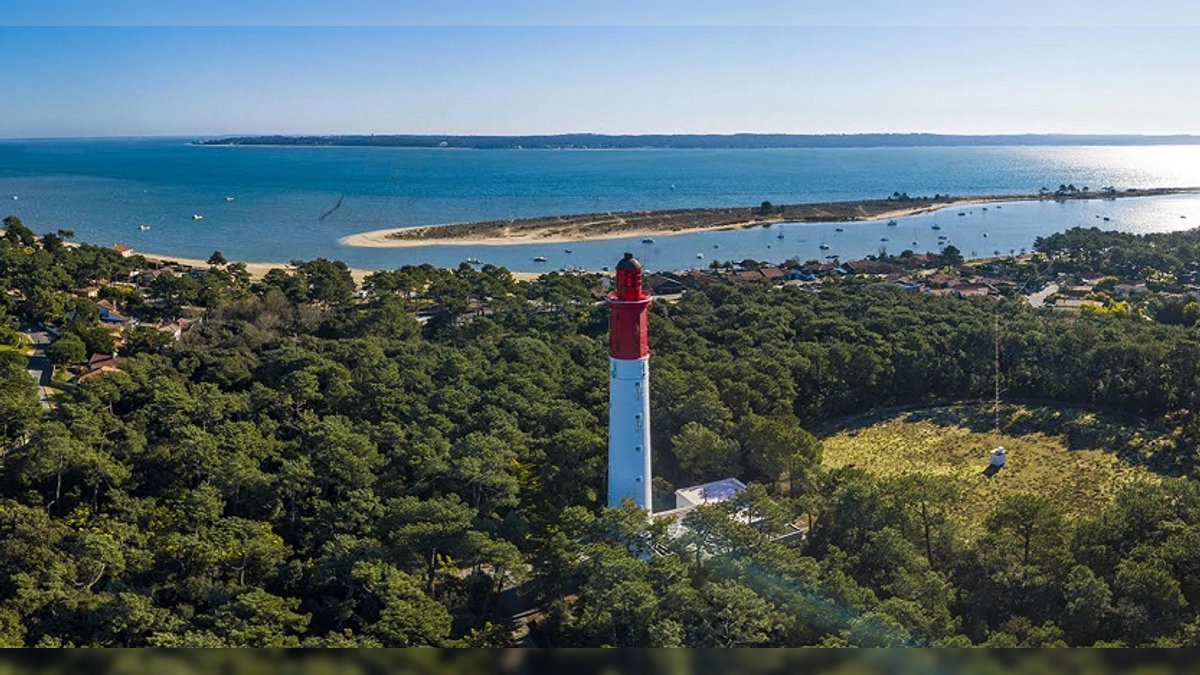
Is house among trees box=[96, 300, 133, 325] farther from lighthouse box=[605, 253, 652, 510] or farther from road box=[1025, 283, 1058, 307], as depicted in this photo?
road box=[1025, 283, 1058, 307]

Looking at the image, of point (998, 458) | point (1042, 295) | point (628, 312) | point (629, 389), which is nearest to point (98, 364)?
point (629, 389)

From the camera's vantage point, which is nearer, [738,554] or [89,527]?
[738,554]

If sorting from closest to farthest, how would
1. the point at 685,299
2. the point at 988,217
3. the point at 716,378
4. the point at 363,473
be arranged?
the point at 363,473
the point at 716,378
the point at 685,299
the point at 988,217

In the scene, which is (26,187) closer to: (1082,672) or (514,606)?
(514,606)

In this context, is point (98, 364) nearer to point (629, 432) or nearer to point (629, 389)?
point (629, 432)

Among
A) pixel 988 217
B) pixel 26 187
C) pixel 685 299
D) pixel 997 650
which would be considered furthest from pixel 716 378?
pixel 26 187

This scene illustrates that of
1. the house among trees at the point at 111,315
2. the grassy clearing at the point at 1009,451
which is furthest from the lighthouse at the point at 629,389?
the house among trees at the point at 111,315

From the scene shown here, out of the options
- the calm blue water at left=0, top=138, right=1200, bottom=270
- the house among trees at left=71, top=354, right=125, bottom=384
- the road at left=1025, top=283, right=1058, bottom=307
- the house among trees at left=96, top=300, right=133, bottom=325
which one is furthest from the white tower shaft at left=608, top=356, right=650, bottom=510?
the calm blue water at left=0, top=138, right=1200, bottom=270

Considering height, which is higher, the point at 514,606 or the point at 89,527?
the point at 89,527
